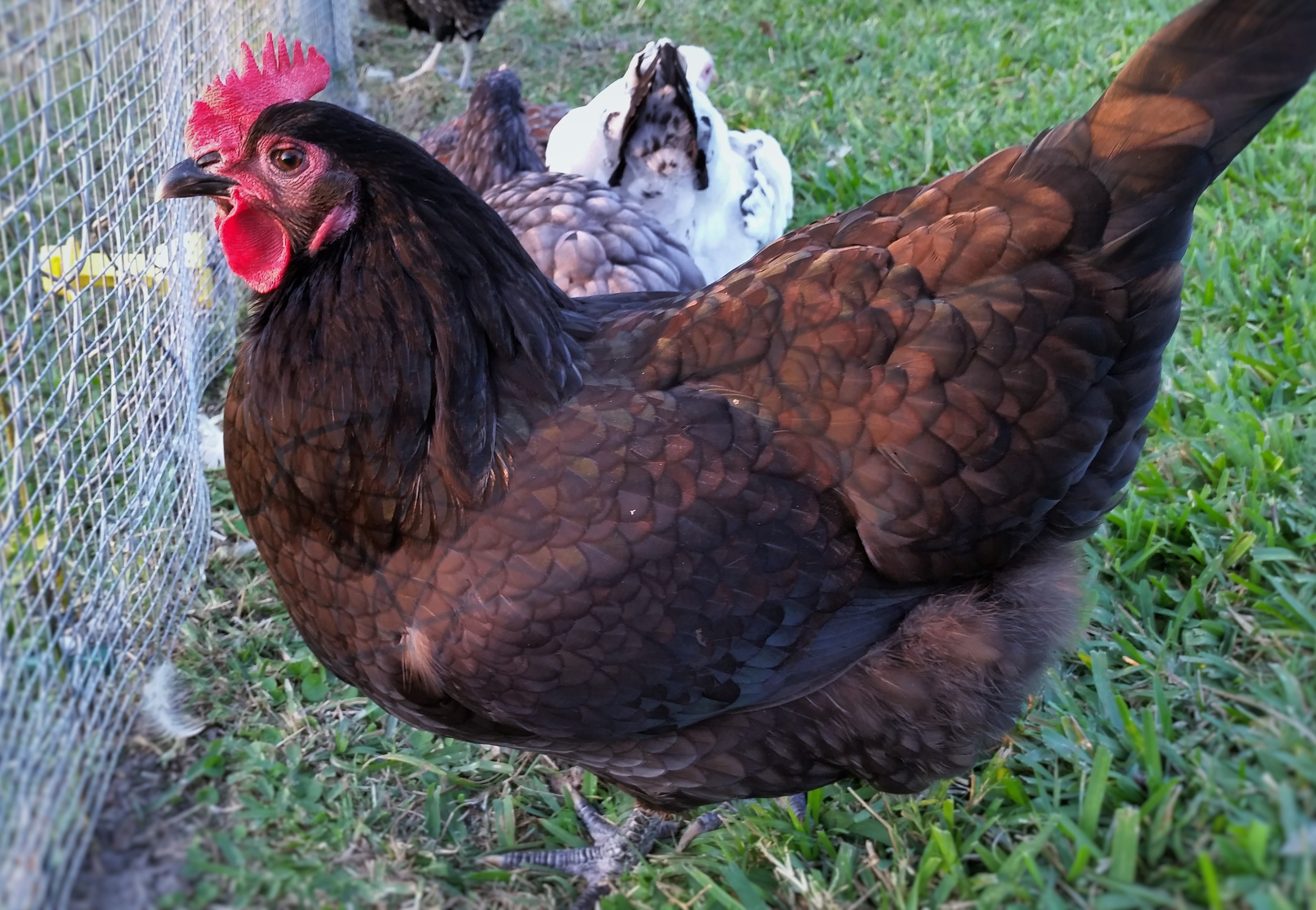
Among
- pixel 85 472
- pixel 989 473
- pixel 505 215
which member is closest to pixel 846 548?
pixel 989 473

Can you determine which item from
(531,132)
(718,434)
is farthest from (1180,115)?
(531,132)

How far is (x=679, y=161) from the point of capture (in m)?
4.03

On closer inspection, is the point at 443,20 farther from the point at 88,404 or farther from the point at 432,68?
the point at 88,404

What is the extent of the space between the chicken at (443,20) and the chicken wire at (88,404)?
3.24 metres

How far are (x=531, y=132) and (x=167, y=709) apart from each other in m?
3.40

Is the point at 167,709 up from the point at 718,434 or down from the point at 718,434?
down

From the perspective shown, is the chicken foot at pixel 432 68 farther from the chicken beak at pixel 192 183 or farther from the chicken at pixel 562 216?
the chicken beak at pixel 192 183

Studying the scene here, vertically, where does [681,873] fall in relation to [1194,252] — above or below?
below

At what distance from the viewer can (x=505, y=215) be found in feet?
12.1

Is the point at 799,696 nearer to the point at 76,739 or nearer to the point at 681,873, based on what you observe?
the point at 681,873

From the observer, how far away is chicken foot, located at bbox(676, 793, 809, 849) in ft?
7.11

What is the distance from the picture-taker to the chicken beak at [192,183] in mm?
1788

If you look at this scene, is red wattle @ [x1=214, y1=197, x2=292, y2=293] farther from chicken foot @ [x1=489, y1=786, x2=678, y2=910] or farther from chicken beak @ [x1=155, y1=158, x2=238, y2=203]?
chicken foot @ [x1=489, y1=786, x2=678, y2=910]

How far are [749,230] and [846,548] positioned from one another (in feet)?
8.62
